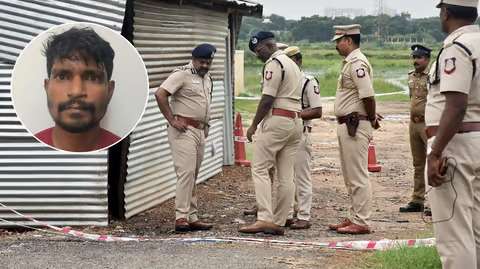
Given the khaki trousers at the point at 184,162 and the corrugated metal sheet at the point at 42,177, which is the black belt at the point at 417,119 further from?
the corrugated metal sheet at the point at 42,177

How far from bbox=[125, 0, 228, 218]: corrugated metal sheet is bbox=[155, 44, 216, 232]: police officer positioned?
81cm

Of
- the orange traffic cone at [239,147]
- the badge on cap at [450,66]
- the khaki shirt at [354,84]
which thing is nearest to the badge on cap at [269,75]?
the khaki shirt at [354,84]

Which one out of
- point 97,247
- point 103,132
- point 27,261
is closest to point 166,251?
point 97,247

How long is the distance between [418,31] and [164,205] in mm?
79610

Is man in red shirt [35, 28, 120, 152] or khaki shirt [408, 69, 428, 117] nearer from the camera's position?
man in red shirt [35, 28, 120, 152]

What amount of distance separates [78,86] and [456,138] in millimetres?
4185

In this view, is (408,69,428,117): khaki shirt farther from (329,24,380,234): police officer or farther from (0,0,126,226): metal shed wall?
(0,0,126,226): metal shed wall

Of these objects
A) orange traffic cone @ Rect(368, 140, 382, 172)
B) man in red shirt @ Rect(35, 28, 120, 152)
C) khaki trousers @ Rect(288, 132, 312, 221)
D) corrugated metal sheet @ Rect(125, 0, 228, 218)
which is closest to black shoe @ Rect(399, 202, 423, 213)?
khaki trousers @ Rect(288, 132, 312, 221)

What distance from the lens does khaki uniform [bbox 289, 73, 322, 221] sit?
9.34m

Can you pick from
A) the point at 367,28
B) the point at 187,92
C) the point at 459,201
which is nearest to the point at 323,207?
the point at 187,92

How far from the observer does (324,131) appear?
21906 millimetres

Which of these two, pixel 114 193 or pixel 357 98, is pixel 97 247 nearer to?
pixel 114 193

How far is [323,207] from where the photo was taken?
11.0 meters

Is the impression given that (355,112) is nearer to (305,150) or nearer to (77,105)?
(305,150)
